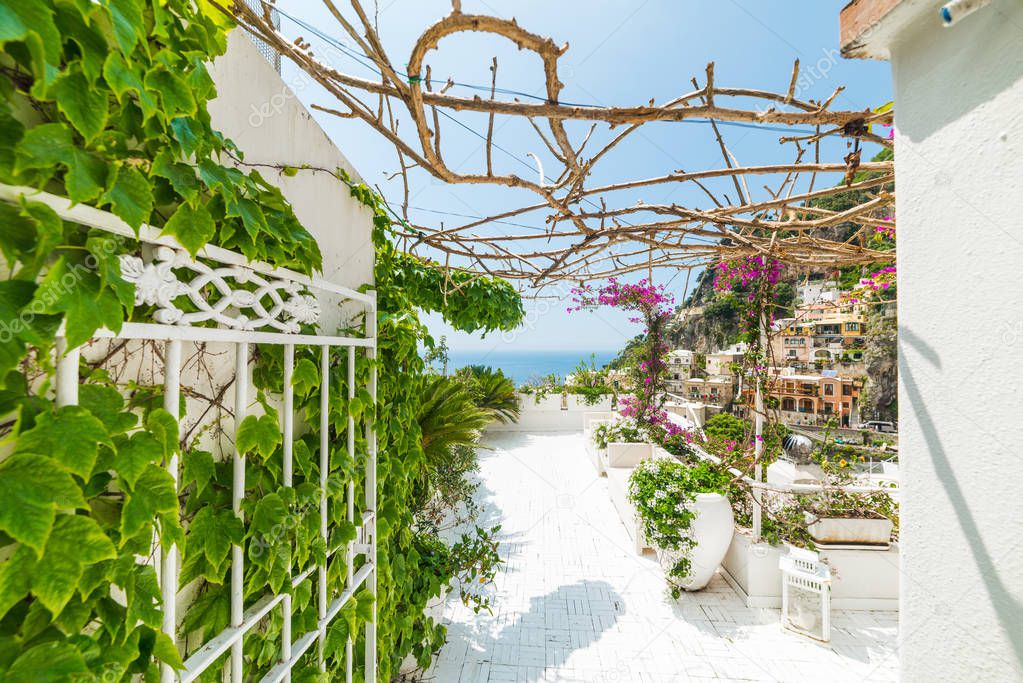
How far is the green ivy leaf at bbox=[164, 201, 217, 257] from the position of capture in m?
0.68

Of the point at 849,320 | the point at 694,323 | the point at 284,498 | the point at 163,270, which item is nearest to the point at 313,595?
the point at 284,498

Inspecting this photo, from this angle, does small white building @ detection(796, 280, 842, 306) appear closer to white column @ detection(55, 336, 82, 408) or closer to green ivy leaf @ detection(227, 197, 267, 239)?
green ivy leaf @ detection(227, 197, 267, 239)

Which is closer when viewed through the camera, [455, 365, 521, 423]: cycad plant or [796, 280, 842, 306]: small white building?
[796, 280, 842, 306]: small white building

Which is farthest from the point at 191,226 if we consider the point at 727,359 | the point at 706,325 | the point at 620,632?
the point at 706,325

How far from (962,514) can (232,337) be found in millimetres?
1508

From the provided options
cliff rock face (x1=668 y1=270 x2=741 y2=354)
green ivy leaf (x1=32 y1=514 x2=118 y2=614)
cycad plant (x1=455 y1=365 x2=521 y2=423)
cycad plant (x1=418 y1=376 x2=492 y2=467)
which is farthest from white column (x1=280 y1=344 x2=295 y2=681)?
cliff rock face (x1=668 y1=270 x2=741 y2=354)

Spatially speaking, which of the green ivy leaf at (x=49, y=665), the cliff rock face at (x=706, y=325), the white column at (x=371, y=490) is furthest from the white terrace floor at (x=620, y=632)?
the cliff rock face at (x=706, y=325)

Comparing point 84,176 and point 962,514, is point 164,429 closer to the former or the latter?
point 84,176

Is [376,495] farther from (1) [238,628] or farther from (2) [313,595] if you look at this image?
(1) [238,628]

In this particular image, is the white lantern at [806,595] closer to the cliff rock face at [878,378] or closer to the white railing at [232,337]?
the white railing at [232,337]

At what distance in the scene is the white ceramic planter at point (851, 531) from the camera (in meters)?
2.59

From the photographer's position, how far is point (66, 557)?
51 centimetres

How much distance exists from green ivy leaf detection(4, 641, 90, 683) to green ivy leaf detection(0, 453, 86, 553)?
153 millimetres

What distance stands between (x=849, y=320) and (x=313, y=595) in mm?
15561
